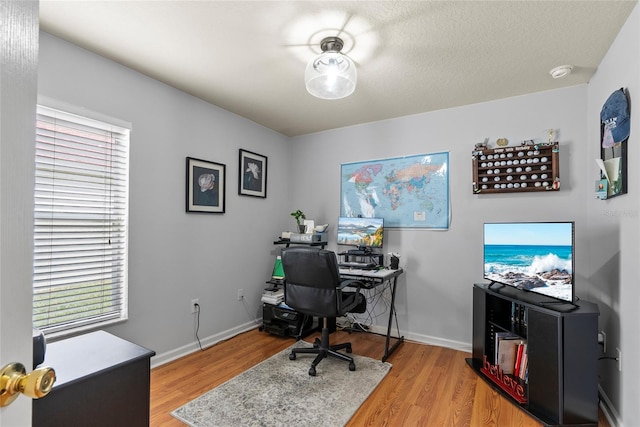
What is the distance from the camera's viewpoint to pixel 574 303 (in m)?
1.93

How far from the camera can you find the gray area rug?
189 centimetres

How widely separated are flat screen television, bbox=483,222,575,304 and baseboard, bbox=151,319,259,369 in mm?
2459

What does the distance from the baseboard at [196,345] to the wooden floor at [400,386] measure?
6cm

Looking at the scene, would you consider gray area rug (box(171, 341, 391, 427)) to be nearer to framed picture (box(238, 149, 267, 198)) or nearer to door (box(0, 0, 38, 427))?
door (box(0, 0, 38, 427))

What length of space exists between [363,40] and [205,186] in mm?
1898

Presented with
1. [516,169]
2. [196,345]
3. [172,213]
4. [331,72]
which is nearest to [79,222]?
[172,213]

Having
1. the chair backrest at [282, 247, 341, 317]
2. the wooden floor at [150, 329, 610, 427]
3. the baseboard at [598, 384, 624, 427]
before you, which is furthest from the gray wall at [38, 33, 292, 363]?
the baseboard at [598, 384, 624, 427]

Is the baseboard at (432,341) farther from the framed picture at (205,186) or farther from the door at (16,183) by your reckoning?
the door at (16,183)

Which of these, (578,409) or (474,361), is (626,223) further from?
(474,361)

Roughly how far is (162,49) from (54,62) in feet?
2.14

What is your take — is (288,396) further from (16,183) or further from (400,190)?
(400,190)

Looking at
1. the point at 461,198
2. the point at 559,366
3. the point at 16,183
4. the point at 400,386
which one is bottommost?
the point at 400,386

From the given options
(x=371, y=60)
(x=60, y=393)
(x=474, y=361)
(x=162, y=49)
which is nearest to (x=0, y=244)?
(x=60, y=393)

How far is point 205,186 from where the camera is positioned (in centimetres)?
299
